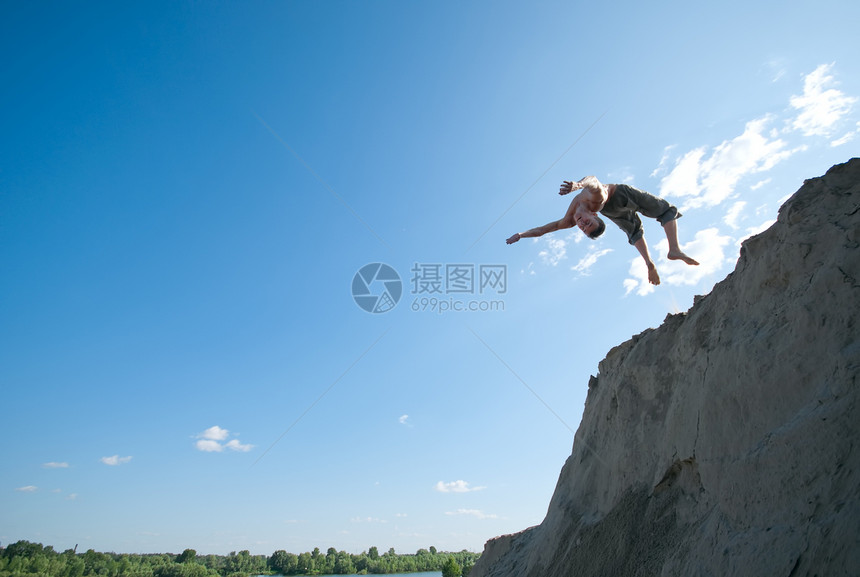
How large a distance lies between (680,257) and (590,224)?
1.58 meters

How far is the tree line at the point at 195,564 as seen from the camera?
4237 inches

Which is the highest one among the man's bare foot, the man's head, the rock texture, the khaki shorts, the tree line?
the khaki shorts

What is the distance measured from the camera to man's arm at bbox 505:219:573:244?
8672 millimetres

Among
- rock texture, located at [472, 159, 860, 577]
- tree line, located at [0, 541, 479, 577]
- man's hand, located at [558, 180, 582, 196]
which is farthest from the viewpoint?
tree line, located at [0, 541, 479, 577]

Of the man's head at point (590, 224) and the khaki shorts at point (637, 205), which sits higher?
the khaki shorts at point (637, 205)

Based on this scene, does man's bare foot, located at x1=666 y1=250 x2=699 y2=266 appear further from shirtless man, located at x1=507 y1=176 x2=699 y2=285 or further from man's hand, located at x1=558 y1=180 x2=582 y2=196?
man's hand, located at x1=558 y1=180 x2=582 y2=196

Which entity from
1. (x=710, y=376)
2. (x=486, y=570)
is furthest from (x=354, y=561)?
(x=710, y=376)

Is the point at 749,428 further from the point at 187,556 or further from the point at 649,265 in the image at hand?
the point at 187,556

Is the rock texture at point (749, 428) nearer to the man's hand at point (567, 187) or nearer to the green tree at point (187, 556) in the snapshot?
the man's hand at point (567, 187)

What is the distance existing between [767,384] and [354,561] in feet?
526

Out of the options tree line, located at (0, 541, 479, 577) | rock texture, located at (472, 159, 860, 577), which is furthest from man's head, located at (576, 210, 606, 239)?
tree line, located at (0, 541, 479, 577)

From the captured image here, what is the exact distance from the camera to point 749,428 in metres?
4.96

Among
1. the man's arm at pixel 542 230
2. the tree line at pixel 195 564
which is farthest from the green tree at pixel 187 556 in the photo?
the man's arm at pixel 542 230

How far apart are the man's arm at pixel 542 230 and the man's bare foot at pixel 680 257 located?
175cm
